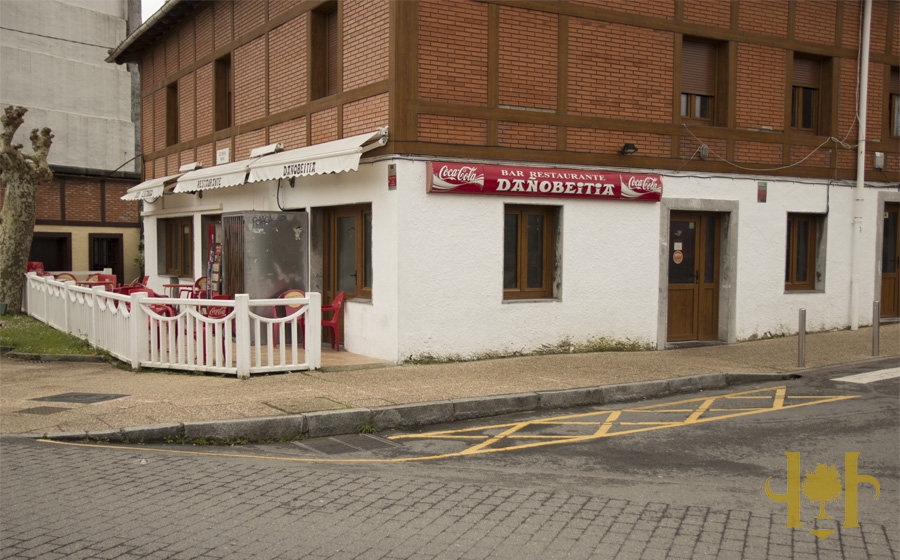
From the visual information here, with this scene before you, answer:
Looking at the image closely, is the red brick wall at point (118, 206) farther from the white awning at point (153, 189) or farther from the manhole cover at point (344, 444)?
the manhole cover at point (344, 444)

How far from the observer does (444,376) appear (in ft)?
32.0

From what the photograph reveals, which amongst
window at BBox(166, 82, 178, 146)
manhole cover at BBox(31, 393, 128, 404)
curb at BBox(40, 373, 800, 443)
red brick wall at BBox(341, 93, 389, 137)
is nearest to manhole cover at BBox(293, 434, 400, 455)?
curb at BBox(40, 373, 800, 443)

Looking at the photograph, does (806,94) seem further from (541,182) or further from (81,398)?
(81,398)

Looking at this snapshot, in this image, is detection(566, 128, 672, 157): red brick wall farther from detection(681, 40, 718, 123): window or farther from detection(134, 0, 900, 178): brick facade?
detection(681, 40, 718, 123): window

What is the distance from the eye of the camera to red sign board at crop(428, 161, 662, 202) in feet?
35.0

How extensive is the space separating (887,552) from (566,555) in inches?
72.6

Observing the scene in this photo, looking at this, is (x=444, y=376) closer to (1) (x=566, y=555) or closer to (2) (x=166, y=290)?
(1) (x=566, y=555)

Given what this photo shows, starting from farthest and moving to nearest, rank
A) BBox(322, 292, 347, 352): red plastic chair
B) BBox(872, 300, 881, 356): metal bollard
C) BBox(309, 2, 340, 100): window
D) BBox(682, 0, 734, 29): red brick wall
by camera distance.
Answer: BBox(682, 0, 734, 29): red brick wall, BBox(309, 2, 340, 100): window, BBox(322, 292, 347, 352): red plastic chair, BBox(872, 300, 881, 356): metal bollard

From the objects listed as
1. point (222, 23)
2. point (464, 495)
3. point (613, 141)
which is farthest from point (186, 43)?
point (464, 495)

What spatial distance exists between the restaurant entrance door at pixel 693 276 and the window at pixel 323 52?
611cm

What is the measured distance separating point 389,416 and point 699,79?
875 cm

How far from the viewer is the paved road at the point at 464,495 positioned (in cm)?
445

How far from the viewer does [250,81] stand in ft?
49.4

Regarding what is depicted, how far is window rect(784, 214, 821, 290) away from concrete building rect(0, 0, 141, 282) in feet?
65.2
